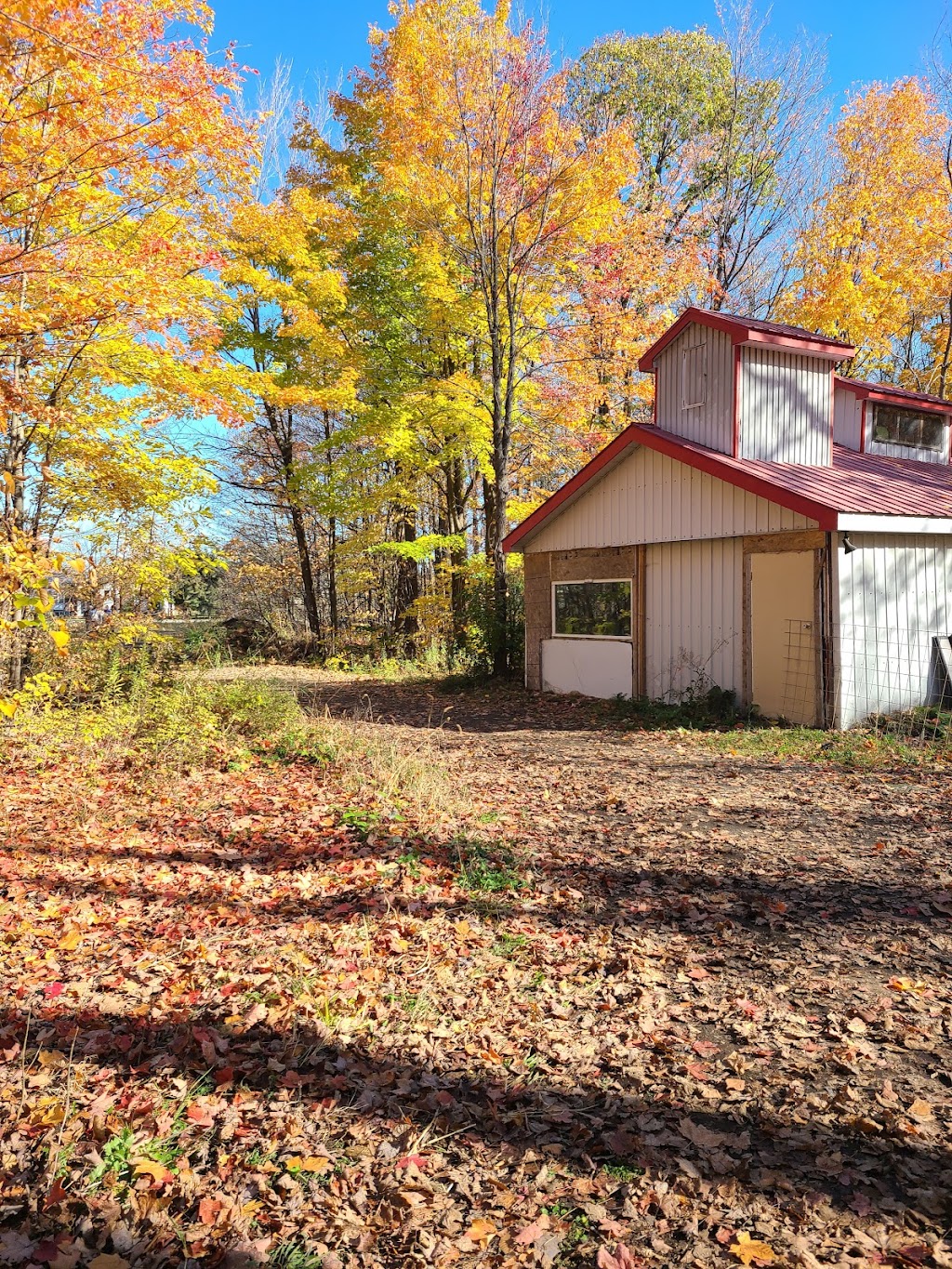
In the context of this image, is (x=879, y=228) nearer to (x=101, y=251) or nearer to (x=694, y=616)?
(x=694, y=616)

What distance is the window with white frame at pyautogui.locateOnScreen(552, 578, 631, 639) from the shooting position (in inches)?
546

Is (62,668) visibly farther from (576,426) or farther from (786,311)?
(786,311)

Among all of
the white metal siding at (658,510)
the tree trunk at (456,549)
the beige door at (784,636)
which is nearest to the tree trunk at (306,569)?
the tree trunk at (456,549)

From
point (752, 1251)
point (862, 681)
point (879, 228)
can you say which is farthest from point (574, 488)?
point (879, 228)

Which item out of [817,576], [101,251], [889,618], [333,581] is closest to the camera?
[101,251]

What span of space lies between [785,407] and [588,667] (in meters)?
5.38

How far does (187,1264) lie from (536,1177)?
1.16 metres

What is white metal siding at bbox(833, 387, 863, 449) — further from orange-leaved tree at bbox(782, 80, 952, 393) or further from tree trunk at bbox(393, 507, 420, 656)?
tree trunk at bbox(393, 507, 420, 656)

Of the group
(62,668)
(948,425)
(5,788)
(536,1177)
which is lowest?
(536,1177)

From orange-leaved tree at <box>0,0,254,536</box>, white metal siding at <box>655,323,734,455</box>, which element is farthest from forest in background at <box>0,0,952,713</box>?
white metal siding at <box>655,323,734,455</box>

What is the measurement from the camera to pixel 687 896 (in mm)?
5234

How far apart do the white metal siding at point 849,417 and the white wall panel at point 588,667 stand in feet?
19.9

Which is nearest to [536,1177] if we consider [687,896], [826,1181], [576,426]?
[826,1181]

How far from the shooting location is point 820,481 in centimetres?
1139
